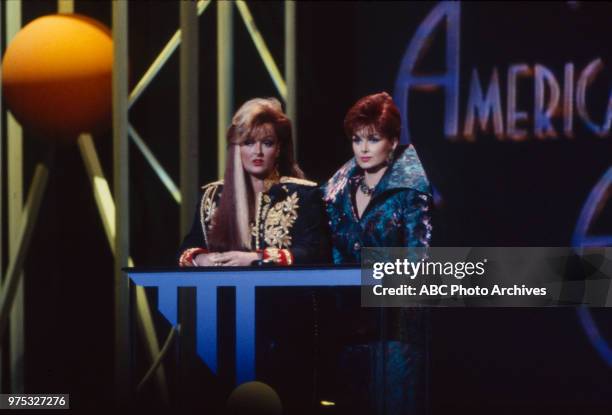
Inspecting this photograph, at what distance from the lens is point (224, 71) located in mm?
6129

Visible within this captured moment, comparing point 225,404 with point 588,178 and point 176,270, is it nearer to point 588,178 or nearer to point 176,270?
point 176,270

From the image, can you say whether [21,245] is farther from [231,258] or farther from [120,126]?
[231,258]

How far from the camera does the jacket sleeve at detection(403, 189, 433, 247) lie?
4.84 m

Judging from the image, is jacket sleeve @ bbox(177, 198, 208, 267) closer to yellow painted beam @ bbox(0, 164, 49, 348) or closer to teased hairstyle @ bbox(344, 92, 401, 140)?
teased hairstyle @ bbox(344, 92, 401, 140)

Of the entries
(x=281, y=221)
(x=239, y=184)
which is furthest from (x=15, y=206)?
(x=281, y=221)

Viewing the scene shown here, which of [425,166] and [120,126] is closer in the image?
[120,126]

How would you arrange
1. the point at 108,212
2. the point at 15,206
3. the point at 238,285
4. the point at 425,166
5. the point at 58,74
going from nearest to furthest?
the point at 238,285, the point at 58,74, the point at 108,212, the point at 15,206, the point at 425,166

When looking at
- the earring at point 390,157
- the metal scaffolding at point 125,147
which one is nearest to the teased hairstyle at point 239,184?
the earring at point 390,157

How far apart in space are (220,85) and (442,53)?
4.01 feet

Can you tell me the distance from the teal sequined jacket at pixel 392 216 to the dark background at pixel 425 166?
1300mm

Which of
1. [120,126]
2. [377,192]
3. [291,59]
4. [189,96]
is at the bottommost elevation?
[377,192]

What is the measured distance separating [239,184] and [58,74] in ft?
4.08

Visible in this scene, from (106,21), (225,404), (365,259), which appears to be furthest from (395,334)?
(106,21)

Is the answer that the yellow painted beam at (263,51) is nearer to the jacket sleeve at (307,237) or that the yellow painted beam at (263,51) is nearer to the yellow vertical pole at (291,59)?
the yellow vertical pole at (291,59)
